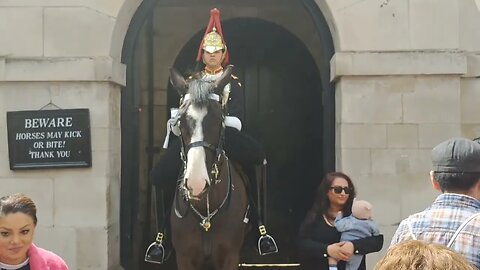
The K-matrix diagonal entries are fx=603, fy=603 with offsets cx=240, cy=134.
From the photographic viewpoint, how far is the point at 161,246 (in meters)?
5.02

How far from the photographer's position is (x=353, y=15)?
5.77 m

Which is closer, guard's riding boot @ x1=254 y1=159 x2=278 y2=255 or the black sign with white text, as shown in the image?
guard's riding boot @ x1=254 y1=159 x2=278 y2=255

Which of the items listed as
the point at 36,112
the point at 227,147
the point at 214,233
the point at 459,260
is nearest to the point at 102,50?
the point at 36,112

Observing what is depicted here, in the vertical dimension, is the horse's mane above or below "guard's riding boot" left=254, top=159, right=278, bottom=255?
above

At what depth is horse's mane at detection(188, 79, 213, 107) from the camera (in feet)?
14.3

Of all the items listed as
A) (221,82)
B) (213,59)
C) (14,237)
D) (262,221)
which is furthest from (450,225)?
(213,59)

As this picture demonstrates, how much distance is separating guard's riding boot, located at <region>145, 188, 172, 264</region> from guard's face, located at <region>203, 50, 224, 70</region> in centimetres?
123

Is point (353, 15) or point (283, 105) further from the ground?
point (353, 15)

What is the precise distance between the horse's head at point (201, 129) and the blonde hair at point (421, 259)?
7.81 feet

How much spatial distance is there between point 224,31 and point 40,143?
3.55 metres

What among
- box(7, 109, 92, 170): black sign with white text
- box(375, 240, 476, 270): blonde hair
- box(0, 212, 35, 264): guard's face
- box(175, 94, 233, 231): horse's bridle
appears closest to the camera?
box(375, 240, 476, 270): blonde hair

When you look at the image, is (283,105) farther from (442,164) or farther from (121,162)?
(442,164)

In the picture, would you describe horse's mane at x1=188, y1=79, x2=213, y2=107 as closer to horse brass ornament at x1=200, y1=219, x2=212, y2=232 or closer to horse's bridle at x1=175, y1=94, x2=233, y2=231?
horse's bridle at x1=175, y1=94, x2=233, y2=231

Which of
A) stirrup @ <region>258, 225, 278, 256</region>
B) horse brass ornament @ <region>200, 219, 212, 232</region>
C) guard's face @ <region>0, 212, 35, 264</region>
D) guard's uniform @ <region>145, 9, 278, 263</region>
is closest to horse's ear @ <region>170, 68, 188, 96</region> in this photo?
guard's uniform @ <region>145, 9, 278, 263</region>
